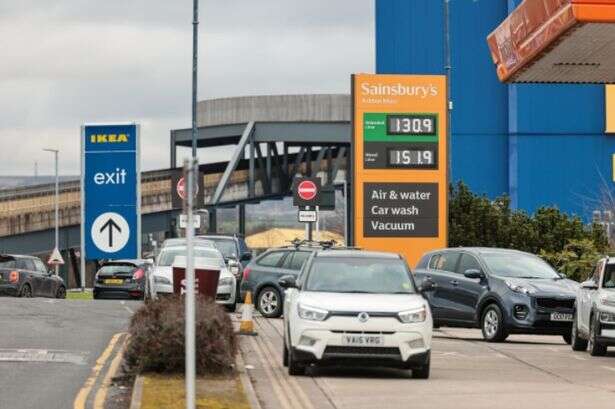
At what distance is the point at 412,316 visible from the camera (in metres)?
→ 18.9

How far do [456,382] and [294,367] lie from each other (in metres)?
1.97

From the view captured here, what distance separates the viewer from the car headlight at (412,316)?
18.8 metres

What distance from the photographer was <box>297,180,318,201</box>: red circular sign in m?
43.9

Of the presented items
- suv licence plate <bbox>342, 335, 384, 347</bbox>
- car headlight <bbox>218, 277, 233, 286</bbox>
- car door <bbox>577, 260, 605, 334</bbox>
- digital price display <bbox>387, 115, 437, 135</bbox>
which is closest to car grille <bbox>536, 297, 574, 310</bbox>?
car door <bbox>577, 260, 605, 334</bbox>

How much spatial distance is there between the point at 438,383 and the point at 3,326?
10053 millimetres

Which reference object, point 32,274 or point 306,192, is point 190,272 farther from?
point 32,274

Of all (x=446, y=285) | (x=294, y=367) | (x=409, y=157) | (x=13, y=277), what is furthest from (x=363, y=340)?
(x=13, y=277)

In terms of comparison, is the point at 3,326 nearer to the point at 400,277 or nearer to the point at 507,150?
the point at 400,277

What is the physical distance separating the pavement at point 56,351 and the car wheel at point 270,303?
2766 millimetres

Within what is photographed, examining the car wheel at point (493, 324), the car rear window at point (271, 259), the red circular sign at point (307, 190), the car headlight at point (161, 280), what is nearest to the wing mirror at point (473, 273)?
the car wheel at point (493, 324)

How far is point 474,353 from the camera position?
2425 centimetres

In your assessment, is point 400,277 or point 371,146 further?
point 371,146

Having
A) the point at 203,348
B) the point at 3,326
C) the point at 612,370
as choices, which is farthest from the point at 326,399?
the point at 3,326

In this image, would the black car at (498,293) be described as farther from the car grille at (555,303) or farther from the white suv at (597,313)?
the white suv at (597,313)
